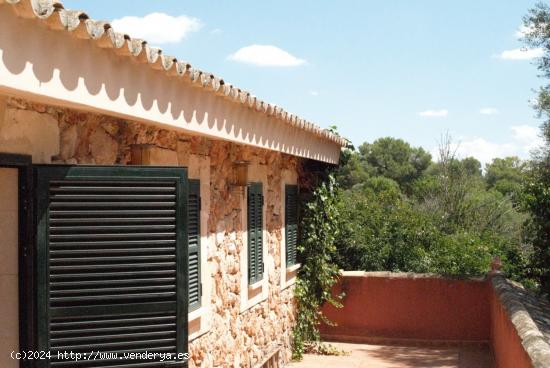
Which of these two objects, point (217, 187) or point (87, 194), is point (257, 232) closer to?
point (217, 187)

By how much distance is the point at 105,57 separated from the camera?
372 cm

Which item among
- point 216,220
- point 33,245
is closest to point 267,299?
point 216,220

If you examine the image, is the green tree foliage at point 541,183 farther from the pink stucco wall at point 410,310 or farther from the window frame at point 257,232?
the window frame at point 257,232

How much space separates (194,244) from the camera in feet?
19.9

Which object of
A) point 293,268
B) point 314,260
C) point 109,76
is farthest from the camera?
point 314,260

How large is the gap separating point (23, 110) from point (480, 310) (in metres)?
9.72

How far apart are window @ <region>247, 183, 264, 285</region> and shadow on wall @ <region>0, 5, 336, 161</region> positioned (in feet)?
5.60

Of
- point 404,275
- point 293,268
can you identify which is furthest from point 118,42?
point 404,275

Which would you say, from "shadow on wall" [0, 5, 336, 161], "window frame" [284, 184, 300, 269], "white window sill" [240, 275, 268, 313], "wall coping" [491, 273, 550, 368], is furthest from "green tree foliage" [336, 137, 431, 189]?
"shadow on wall" [0, 5, 336, 161]

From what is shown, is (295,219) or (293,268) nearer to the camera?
(293,268)

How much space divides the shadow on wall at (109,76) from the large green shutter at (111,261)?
0.48 metres

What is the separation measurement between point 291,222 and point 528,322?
15.1ft

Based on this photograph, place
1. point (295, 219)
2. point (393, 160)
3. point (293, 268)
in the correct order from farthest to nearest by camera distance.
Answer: point (393, 160) → point (295, 219) → point (293, 268)

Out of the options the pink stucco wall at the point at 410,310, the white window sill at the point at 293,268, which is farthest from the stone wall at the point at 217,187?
the pink stucco wall at the point at 410,310
